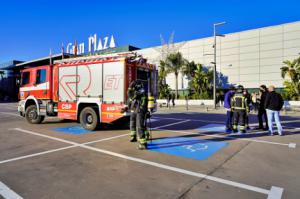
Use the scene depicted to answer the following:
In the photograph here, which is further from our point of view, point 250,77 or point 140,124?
point 250,77

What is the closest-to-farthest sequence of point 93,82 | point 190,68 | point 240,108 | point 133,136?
point 133,136, point 240,108, point 93,82, point 190,68

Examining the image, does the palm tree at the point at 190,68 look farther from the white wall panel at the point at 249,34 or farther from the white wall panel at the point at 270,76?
the white wall panel at the point at 270,76

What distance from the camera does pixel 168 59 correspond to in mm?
35688

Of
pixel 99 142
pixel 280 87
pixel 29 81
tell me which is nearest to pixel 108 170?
pixel 99 142

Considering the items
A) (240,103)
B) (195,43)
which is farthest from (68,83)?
(195,43)

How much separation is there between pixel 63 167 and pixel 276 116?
7.55 metres

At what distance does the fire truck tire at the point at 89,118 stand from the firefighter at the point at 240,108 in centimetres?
564

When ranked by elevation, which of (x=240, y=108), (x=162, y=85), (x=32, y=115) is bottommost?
(x=32, y=115)

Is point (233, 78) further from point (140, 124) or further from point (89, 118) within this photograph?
point (140, 124)

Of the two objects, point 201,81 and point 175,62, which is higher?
point 175,62

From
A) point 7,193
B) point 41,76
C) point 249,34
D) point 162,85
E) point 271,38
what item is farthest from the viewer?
point 162,85

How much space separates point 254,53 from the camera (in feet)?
106

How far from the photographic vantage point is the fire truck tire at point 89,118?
8.71 meters

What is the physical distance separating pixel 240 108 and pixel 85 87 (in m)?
6.37
